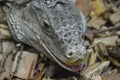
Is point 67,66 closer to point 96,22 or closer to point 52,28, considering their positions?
point 52,28

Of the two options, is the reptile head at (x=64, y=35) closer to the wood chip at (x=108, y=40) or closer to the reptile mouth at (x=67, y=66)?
the reptile mouth at (x=67, y=66)

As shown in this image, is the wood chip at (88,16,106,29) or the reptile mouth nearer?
the reptile mouth

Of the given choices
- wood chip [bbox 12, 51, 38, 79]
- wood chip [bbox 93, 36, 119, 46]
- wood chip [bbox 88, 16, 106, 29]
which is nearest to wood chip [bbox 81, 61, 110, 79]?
wood chip [bbox 93, 36, 119, 46]

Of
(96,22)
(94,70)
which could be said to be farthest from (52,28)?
(96,22)

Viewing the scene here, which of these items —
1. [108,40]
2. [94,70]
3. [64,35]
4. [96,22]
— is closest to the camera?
[64,35]

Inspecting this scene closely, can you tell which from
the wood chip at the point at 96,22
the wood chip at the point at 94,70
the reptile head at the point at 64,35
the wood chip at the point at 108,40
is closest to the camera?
the reptile head at the point at 64,35

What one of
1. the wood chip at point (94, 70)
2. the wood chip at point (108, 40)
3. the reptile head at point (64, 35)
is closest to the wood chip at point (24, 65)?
the reptile head at point (64, 35)

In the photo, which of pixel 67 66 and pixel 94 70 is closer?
pixel 67 66

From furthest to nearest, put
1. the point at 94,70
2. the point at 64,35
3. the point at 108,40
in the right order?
the point at 108,40
the point at 94,70
the point at 64,35

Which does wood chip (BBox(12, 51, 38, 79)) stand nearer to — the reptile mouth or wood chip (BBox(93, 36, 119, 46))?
the reptile mouth
